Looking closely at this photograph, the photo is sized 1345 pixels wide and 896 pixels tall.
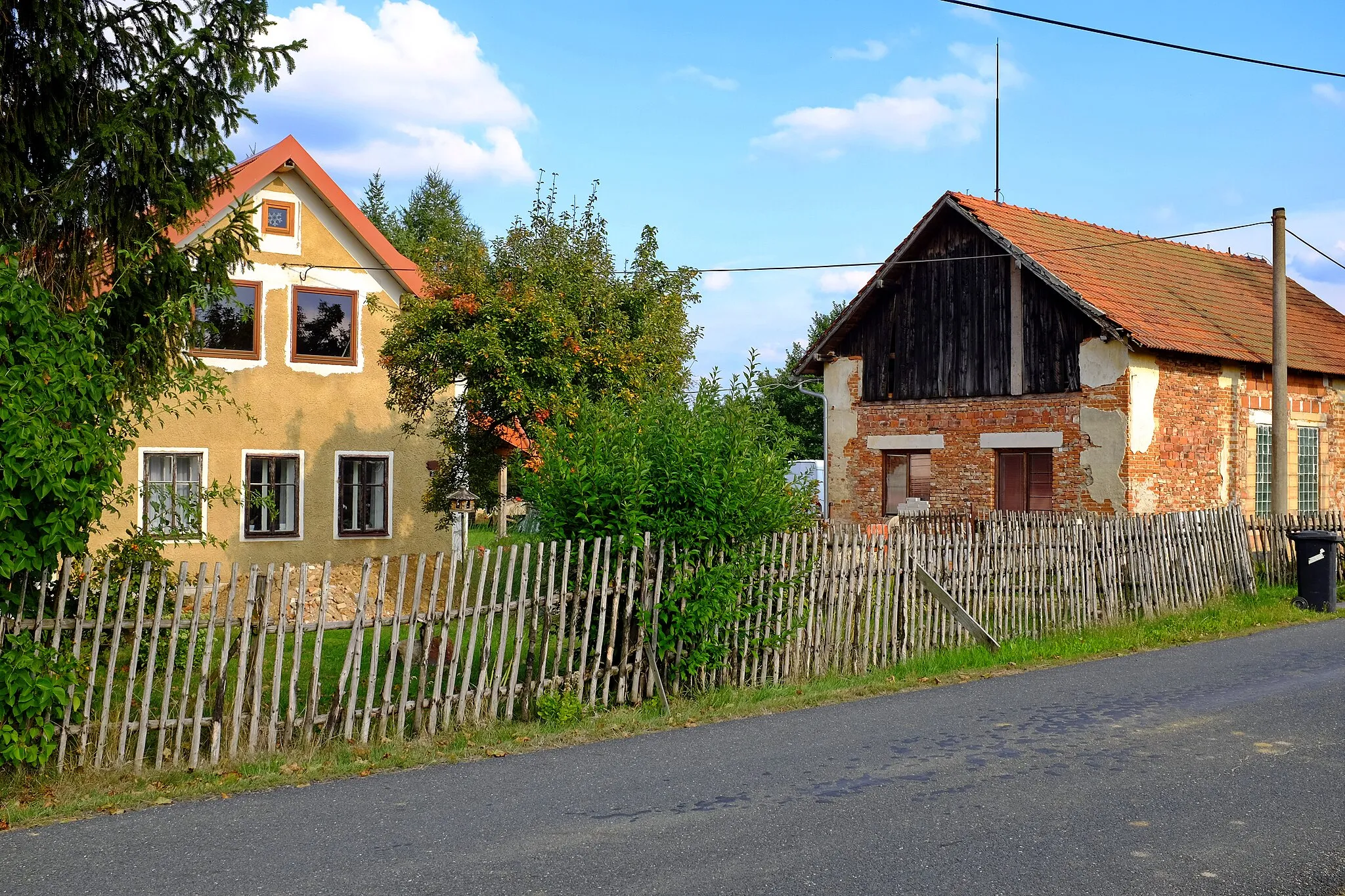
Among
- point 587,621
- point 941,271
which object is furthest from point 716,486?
point 941,271

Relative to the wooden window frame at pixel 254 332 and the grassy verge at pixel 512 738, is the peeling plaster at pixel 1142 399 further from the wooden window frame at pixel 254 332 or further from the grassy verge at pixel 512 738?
the wooden window frame at pixel 254 332

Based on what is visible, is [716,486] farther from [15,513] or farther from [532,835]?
[15,513]

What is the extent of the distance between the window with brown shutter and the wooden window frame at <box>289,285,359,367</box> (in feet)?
40.2

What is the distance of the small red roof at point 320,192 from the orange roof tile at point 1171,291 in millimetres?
10407

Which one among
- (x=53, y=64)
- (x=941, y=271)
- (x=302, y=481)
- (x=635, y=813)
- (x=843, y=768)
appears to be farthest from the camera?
(x=941, y=271)

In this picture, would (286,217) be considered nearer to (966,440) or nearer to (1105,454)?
(966,440)

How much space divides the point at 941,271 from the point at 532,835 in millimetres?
18071

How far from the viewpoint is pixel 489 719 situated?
8656 millimetres

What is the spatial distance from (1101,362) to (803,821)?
15.5 metres

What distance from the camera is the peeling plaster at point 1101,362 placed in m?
19.3

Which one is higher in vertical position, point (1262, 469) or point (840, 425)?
point (840, 425)

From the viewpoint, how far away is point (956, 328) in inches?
862

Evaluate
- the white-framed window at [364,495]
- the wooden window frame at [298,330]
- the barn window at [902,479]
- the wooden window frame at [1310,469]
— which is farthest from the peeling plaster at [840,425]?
the wooden window frame at [298,330]

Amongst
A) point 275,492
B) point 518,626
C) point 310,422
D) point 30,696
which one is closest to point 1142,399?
point 518,626
